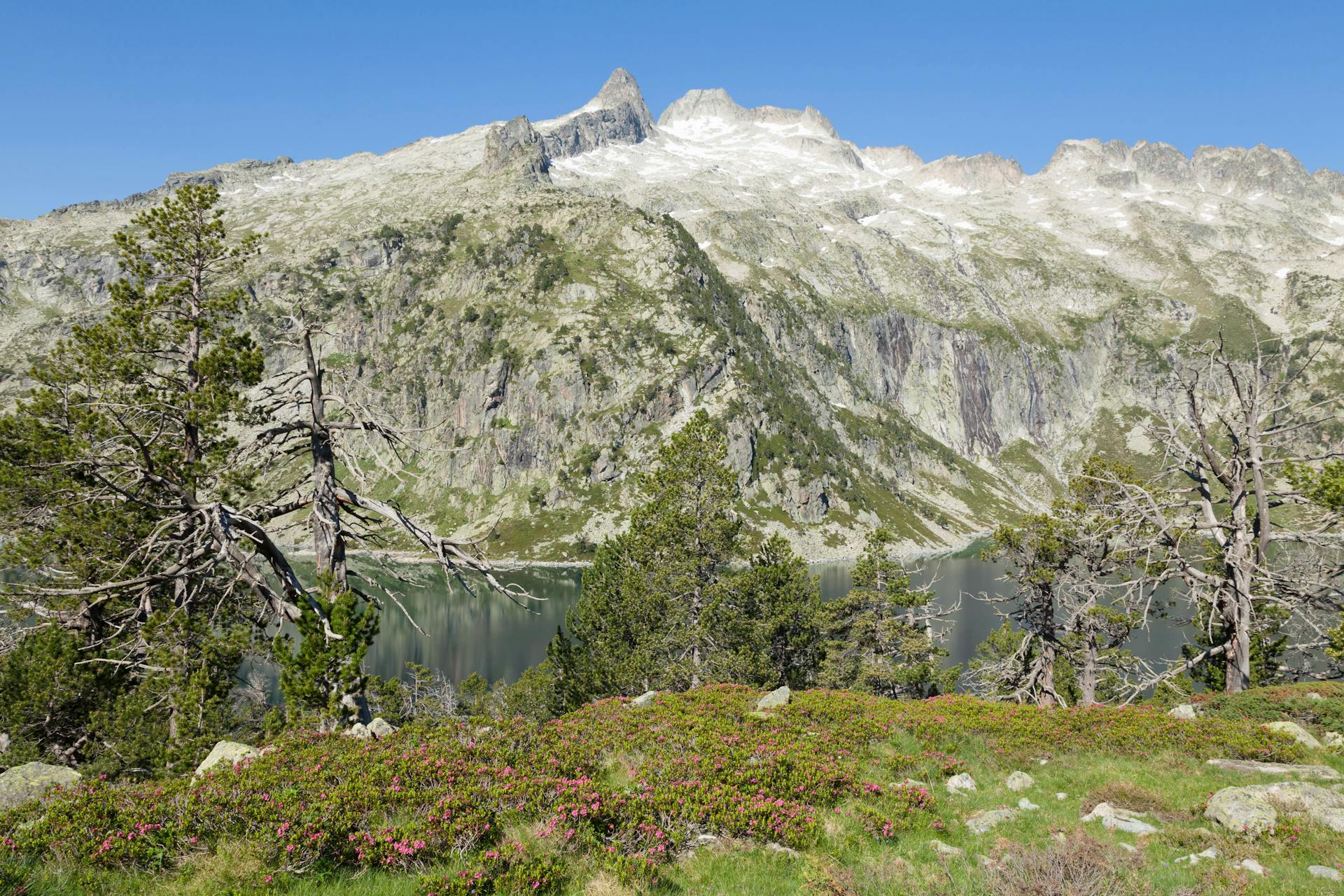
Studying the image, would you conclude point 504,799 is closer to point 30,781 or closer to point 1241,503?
point 30,781

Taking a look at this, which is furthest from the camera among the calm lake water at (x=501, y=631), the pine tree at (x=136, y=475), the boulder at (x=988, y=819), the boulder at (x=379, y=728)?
the calm lake water at (x=501, y=631)

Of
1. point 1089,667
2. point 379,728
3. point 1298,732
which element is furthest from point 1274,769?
point 1089,667

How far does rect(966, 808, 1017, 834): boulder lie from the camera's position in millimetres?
11836

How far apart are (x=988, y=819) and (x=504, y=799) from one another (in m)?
8.65

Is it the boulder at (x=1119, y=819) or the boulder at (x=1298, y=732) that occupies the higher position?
the boulder at (x=1119, y=819)

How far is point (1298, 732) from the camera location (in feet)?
54.5

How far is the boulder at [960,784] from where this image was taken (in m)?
14.3

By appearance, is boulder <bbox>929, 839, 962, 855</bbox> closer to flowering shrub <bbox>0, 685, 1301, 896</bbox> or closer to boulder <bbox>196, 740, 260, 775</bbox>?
flowering shrub <bbox>0, 685, 1301, 896</bbox>

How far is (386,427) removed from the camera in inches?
598

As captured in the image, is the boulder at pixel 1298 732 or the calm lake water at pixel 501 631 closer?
the boulder at pixel 1298 732

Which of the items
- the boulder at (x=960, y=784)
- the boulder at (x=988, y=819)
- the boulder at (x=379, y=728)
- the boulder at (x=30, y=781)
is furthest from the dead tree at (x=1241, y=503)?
the boulder at (x=30, y=781)

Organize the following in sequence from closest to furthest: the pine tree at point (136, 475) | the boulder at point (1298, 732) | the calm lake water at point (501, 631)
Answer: the boulder at point (1298, 732) → the pine tree at point (136, 475) → the calm lake water at point (501, 631)

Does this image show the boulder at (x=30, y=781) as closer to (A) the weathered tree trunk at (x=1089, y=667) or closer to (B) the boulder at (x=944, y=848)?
(B) the boulder at (x=944, y=848)

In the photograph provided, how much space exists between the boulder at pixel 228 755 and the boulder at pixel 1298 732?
2257 centimetres
